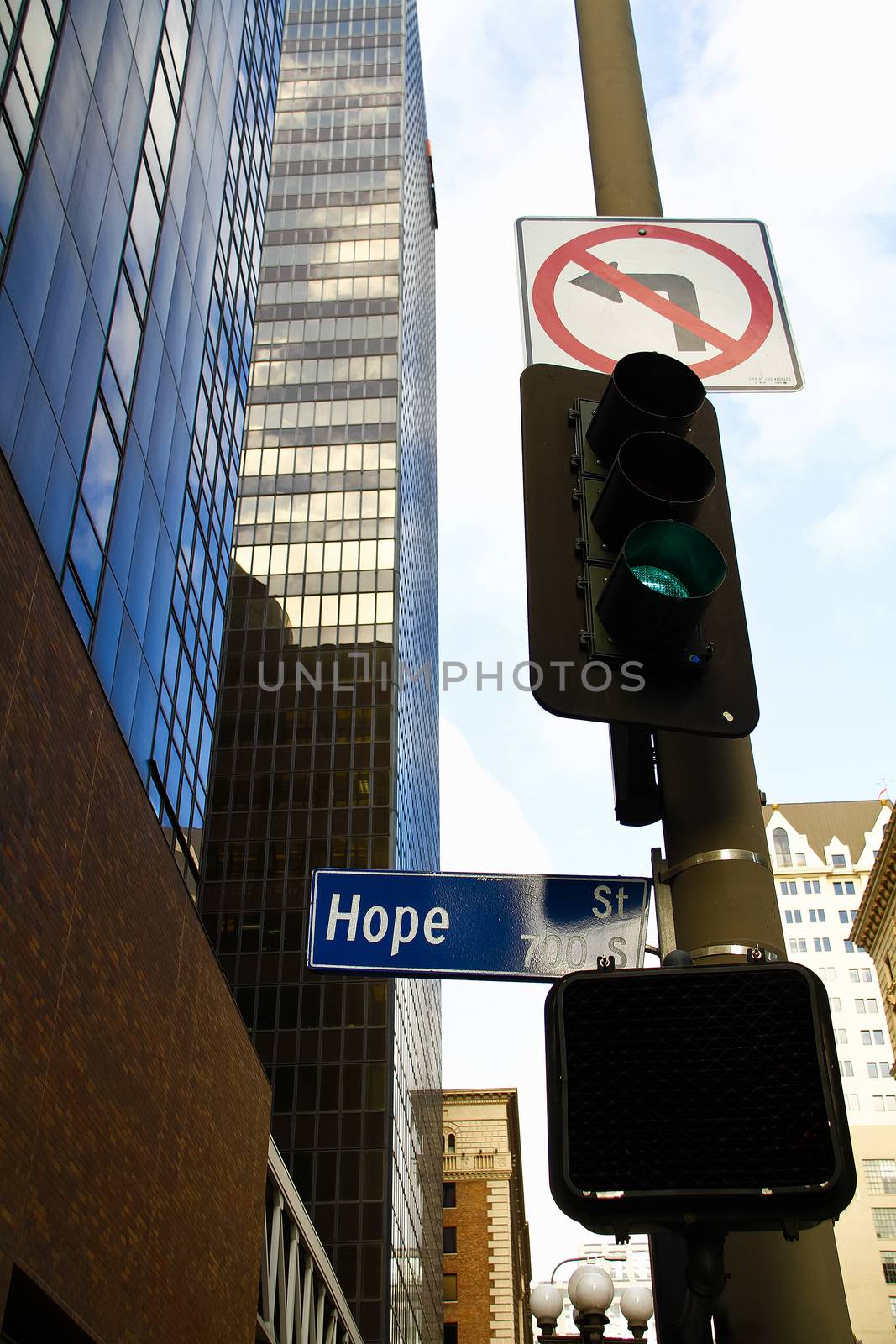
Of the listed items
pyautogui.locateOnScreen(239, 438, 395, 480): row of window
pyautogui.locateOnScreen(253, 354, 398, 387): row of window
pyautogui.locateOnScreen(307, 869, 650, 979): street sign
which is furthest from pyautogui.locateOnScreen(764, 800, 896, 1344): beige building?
pyautogui.locateOnScreen(307, 869, 650, 979): street sign

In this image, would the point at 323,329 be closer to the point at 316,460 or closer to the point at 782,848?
the point at 316,460

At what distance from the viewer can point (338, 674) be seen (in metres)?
70.2

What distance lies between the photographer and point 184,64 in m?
27.9

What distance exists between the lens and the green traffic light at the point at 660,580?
2881 mm

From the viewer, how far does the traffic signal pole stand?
7.74 feet

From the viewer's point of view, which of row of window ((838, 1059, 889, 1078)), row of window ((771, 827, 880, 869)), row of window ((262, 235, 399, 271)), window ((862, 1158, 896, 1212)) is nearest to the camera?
row of window ((262, 235, 399, 271))

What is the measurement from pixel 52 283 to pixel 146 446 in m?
6.87

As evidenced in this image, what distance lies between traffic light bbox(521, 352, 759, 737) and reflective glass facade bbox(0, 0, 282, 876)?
1441cm

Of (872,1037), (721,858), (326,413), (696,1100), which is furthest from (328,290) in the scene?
(696,1100)

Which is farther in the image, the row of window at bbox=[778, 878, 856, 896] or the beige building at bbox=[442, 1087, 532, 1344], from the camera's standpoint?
the row of window at bbox=[778, 878, 856, 896]

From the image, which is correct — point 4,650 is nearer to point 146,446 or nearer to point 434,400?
point 146,446

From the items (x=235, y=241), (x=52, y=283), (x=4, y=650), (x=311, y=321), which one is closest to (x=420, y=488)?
(x=311, y=321)

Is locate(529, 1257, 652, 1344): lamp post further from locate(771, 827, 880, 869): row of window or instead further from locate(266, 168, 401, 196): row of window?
locate(771, 827, 880, 869): row of window

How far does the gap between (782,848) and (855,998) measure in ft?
60.7
